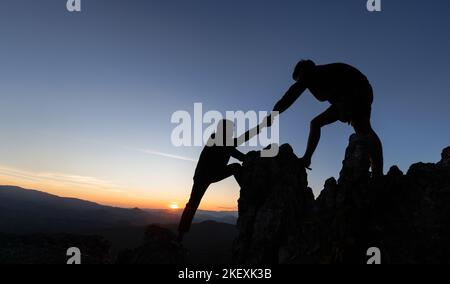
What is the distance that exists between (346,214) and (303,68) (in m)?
3.49

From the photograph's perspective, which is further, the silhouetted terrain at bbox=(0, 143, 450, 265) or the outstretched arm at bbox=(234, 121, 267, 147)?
the outstretched arm at bbox=(234, 121, 267, 147)

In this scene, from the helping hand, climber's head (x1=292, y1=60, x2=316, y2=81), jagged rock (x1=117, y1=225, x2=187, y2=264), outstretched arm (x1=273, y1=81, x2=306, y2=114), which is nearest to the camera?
outstretched arm (x1=273, y1=81, x2=306, y2=114)

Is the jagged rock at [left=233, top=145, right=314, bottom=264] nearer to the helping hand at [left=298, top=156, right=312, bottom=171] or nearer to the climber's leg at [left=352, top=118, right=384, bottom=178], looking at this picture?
the helping hand at [left=298, top=156, right=312, bottom=171]

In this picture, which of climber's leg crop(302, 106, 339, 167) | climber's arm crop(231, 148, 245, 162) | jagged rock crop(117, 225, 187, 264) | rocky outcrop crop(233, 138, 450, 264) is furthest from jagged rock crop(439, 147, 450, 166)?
jagged rock crop(117, 225, 187, 264)

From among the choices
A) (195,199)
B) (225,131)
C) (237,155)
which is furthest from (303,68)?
(195,199)

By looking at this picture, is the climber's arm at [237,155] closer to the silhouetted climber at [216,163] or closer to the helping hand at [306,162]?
the silhouetted climber at [216,163]

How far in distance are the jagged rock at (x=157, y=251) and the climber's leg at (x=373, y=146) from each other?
6.15 metres

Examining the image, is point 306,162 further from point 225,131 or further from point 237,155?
point 225,131

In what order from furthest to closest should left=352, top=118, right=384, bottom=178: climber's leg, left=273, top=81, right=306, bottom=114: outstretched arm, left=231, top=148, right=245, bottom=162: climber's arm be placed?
left=231, top=148, right=245, bottom=162: climber's arm
left=352, top=118, right=384, bottom=178: climber's leg
left=273, top=81, right=306, bottom=114: outstretched arm

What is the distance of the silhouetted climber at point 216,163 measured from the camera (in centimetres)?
967

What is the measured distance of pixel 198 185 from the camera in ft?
34.3

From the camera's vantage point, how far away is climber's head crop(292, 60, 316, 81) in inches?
315

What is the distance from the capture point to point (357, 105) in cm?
786
